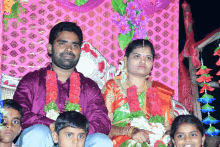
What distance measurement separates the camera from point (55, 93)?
3.40 metres

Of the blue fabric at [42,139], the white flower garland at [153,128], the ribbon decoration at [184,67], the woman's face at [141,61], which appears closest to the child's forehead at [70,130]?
the blue fabric at [42,139]

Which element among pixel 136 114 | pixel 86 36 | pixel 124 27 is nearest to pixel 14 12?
pixel 86 36

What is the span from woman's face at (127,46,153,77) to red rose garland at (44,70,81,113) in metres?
0.73

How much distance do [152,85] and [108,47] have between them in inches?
54.3

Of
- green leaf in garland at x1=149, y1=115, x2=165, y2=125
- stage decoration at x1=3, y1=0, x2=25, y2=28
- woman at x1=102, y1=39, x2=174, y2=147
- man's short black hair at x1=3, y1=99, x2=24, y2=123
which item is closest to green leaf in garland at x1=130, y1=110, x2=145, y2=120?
woman at x1=102, y1=39, x2=174, y2=147

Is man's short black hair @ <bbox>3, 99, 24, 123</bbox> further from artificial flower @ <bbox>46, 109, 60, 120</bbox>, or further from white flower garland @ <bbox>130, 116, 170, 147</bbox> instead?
white flower garland @ <bbox>130, 116, 170, 147</bbox>

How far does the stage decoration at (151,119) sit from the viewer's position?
10.8 feet

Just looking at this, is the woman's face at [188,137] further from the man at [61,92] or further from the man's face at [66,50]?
the man's face at [66,50]

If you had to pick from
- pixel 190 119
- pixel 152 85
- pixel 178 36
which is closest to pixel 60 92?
pixel 152 85

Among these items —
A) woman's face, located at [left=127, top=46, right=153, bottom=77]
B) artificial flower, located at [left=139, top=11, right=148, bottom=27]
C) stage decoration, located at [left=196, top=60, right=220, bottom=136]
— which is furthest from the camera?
artificial flower, located at [left=139, top=11, right=148, bottom=27]

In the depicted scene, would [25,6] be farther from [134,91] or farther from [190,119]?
[190,119]

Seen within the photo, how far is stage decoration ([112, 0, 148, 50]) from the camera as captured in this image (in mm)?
4723

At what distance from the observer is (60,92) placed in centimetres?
351

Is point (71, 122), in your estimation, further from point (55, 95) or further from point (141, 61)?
point (141, 61)
